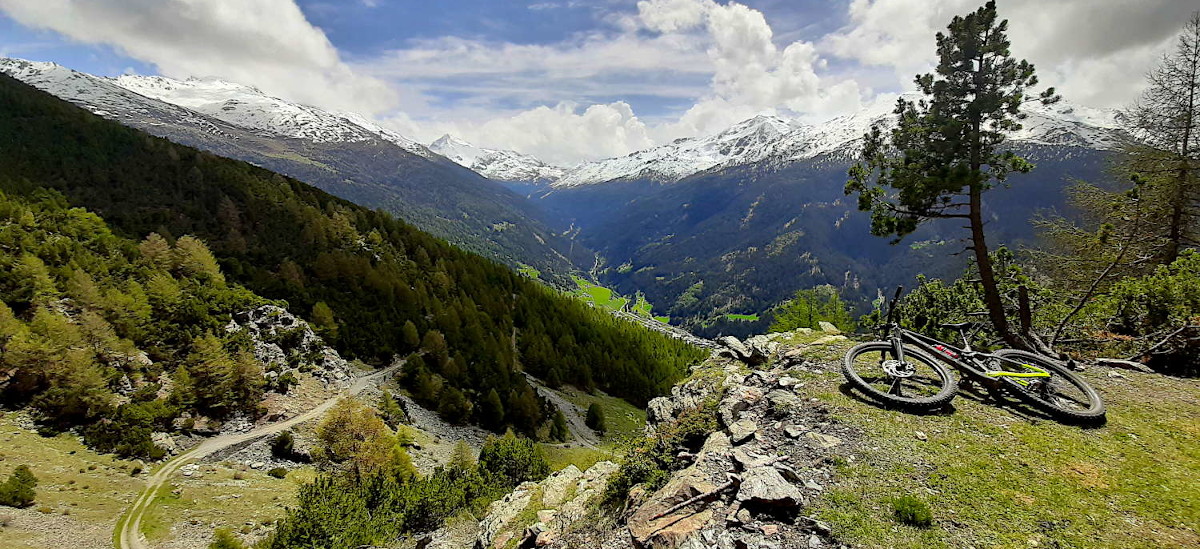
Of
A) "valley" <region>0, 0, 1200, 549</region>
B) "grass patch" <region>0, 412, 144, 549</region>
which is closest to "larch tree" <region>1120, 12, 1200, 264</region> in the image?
"valley" <region>0, 0, 1200, 549</region>

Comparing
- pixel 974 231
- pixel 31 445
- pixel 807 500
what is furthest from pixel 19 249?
pixel 974 231

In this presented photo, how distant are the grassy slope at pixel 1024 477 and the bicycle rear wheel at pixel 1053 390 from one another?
41 cm

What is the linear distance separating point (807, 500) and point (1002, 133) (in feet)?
66.7

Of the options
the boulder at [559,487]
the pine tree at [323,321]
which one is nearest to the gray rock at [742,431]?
the boulder at [559,487]

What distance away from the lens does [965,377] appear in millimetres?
13953

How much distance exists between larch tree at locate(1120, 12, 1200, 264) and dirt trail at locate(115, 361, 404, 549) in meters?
59.3

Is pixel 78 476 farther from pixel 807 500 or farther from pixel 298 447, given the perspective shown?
pixel 807 500

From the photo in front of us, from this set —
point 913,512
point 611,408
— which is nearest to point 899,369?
point 913,512

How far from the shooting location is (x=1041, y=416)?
12023 millimetres

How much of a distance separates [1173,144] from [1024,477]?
2948cm

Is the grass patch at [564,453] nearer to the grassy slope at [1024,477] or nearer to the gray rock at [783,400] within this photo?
the gray rock at [783,400]

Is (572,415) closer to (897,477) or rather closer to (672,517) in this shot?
(672,517)

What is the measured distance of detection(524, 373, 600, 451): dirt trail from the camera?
250ft

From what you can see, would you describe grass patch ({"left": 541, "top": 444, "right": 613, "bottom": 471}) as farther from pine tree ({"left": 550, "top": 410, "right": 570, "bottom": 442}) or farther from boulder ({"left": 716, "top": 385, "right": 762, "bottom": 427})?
boulder ({"left": 716, "top": 385, "right": 762, "bottom": 427})
